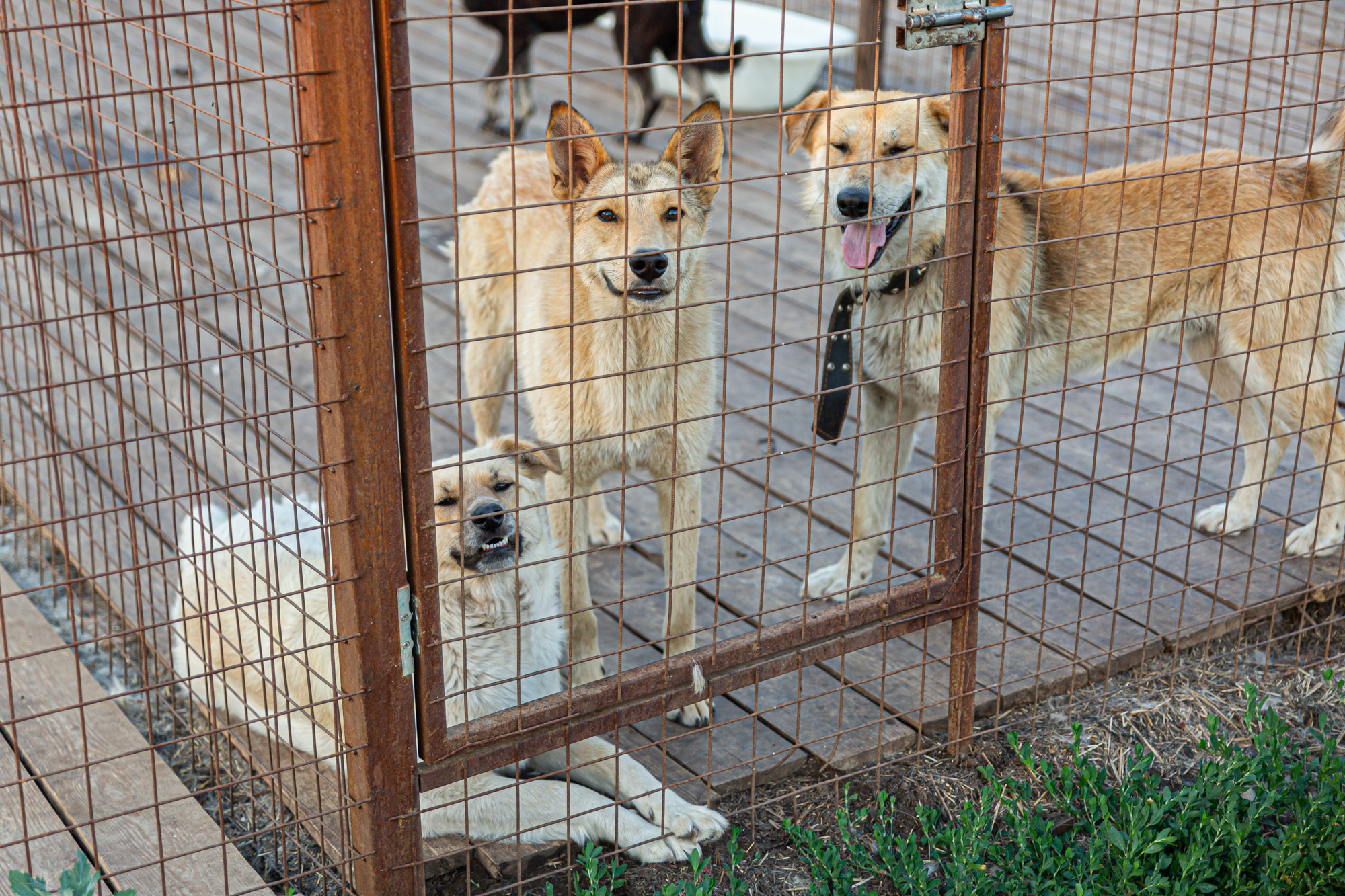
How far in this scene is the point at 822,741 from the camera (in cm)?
285

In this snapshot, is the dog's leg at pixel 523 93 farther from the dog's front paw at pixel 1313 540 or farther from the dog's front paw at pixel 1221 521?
the dog's front paw at pixel 1313 540

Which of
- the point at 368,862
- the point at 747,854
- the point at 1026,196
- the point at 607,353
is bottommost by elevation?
the point at 747,854

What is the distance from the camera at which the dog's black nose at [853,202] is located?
2912mm

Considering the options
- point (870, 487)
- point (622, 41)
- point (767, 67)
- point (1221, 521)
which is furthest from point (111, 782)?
point (767, 67)

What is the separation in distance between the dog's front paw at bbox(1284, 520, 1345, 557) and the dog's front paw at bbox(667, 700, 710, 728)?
187cm

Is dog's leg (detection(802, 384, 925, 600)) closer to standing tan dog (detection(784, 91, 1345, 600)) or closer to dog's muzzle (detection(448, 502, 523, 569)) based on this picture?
standing tan dog (detection(784, 91, 1345, 600))

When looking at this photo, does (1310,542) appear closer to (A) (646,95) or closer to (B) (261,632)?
(B) (261,632)

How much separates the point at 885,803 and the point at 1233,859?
0.75 metres

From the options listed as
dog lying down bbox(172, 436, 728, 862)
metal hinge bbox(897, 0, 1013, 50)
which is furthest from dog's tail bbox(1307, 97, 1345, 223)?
dog lying down bbox(172, 436, 728, 862)

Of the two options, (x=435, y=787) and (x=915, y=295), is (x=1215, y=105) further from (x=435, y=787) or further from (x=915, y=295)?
(x=435, y=787)

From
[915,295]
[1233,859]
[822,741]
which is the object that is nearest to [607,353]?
[915,295]

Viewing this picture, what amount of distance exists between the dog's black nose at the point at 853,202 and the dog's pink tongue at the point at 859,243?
8cm

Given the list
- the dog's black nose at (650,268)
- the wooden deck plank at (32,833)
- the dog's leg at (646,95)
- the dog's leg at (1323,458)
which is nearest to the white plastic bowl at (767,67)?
the dog's leg at (646,95)

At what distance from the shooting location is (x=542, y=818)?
97.1 inches
